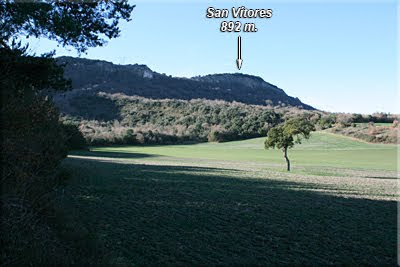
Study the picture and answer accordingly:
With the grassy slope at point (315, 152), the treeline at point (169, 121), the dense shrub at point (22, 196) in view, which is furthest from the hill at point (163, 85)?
the dense shrub at point (22, 196)

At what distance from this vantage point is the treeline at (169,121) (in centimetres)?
6481

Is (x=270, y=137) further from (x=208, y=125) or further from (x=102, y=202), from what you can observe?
(x=208, y=125)

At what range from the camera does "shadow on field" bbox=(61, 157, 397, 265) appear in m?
5.18

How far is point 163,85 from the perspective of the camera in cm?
10988

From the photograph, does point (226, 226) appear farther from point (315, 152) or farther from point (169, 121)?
point (169, 121)

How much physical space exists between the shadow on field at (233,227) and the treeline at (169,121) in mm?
51392

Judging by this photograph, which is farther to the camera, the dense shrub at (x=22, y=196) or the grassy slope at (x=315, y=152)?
the grassy slope at (x=315, y=152)

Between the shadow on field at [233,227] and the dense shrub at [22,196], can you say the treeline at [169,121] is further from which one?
the dense shrub at [22,196]

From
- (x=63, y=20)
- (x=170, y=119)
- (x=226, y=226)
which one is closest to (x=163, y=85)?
(x=170, y=119)

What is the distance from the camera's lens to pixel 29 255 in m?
3.98

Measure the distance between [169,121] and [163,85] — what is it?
33.0 meters

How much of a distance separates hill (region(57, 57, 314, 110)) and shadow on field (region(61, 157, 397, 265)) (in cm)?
Result: 8811

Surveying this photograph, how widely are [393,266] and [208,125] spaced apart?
69.9 meters

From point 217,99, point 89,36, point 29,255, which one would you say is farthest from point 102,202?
point 217,99
